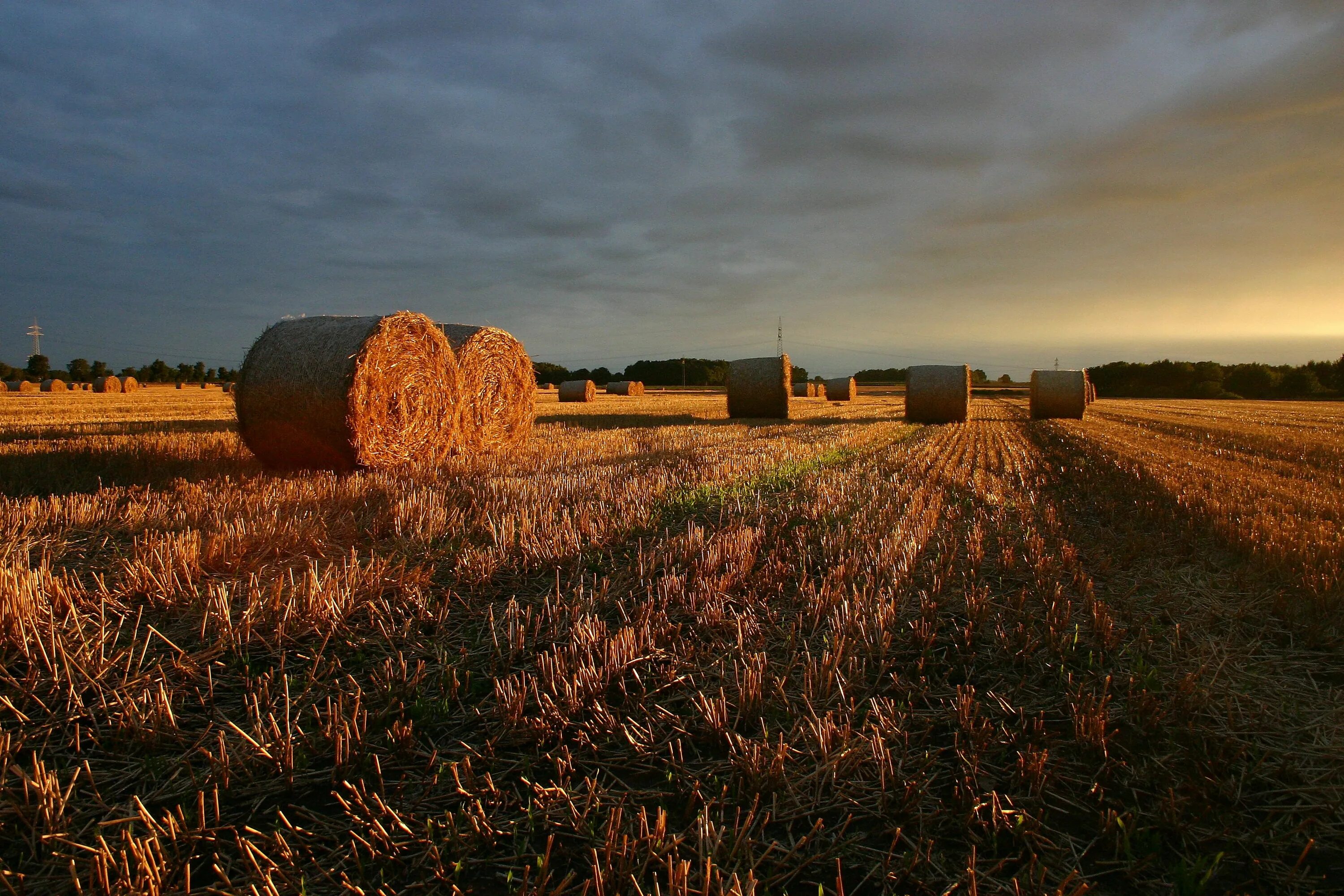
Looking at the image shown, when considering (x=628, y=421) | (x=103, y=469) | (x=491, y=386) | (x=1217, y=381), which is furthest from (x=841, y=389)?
(x=1217, y=381)

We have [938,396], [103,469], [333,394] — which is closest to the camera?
[103,469]

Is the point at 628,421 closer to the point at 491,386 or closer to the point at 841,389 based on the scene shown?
the point at 491,386

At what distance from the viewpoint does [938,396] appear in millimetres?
19125

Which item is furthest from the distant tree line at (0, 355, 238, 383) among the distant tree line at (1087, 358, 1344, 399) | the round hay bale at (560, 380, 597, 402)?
the distant tree line at (1087, 358, 1344, 399)

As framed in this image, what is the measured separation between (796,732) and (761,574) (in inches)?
67.6

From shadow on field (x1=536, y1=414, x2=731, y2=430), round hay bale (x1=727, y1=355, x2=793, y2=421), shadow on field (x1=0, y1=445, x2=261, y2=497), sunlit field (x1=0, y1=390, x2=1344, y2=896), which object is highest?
round hay bale (x1=727, y1=355, x2=793, y2=421)

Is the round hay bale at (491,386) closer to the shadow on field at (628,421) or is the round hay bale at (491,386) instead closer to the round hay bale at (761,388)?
the shadow on field at (628,421)

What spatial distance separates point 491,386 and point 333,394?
3480 mm

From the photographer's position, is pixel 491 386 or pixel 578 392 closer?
pixel 491 386

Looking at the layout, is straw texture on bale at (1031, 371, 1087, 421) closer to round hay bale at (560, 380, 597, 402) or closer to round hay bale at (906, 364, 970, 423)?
round hay bale at (906, 364, 970, 423)

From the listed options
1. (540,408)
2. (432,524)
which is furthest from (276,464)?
(540,408)

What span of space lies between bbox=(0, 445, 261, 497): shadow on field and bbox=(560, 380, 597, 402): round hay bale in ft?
77.6

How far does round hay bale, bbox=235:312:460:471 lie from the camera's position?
301 inches

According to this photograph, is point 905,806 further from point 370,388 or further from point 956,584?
point 370,388
